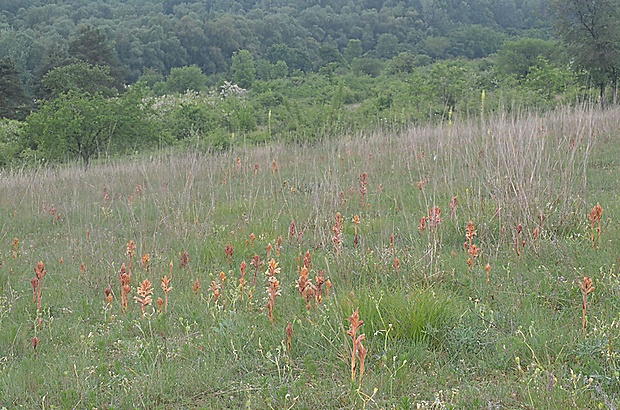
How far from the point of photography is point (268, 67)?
166 ft

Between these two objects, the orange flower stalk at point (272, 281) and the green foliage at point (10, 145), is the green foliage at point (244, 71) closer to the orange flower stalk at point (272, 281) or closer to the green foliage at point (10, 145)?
the green foliage at point (10, 145)

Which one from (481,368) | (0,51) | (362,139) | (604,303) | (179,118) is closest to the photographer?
(481,368)

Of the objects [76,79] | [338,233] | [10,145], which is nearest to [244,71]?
[76,79]

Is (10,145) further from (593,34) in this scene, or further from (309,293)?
(309,293)

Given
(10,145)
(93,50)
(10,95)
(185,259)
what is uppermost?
(93,50)

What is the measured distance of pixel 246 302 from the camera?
3252mm

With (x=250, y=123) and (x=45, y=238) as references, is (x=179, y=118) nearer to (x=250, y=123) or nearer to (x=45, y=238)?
(x=250, y=123)

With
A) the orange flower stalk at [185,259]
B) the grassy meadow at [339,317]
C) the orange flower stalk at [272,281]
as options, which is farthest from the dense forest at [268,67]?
the orange flower stalk at [272,281]

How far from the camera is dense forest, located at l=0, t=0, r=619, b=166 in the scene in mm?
13336

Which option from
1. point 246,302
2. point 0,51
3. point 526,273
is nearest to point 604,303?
point 526,273

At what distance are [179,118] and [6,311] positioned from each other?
739 inches

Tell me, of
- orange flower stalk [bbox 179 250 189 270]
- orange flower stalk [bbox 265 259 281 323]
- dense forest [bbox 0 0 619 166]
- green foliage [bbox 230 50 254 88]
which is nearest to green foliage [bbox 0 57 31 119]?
dense forest [bbox 0 0 619 166]

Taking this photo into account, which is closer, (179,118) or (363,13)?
(179,118)

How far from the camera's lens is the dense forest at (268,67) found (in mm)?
13336
